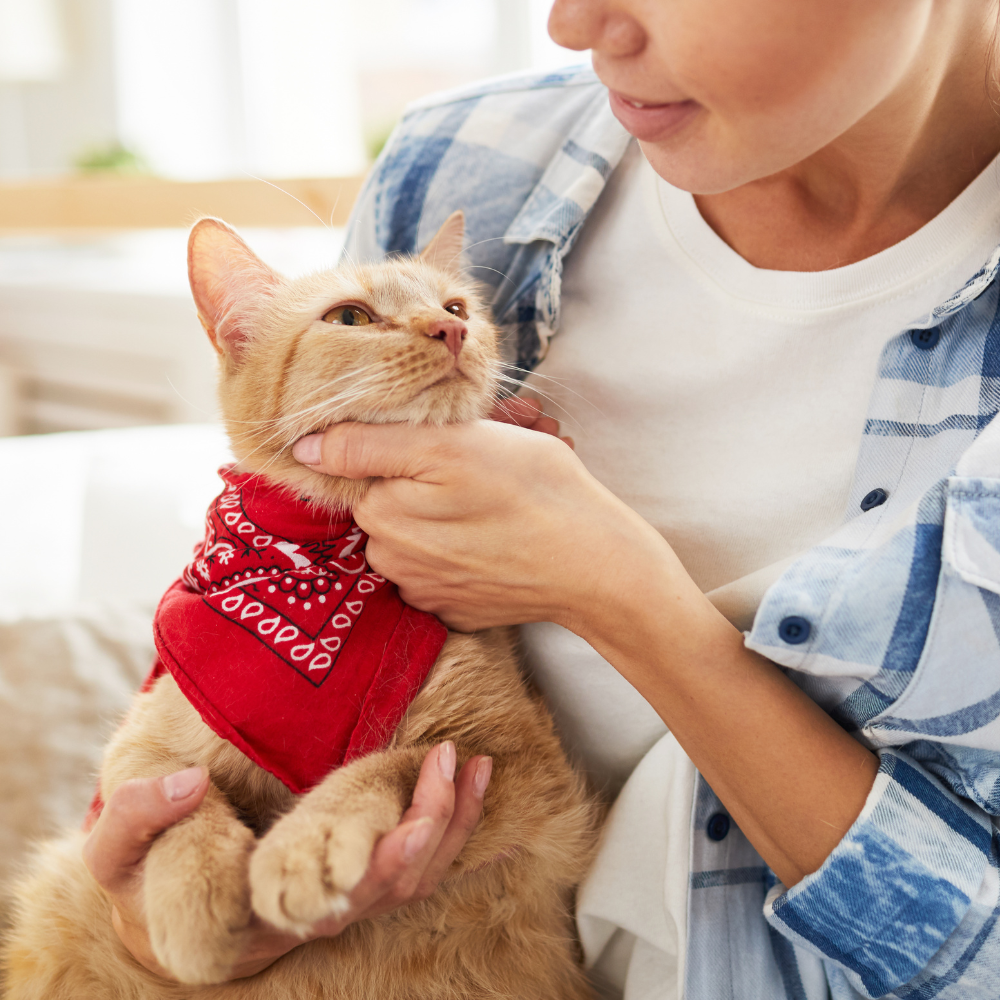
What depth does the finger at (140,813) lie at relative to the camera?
35.2 inches

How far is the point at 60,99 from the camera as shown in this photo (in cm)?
408

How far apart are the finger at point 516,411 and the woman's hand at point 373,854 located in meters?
0.51

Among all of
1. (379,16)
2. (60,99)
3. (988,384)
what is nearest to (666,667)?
(988,384)

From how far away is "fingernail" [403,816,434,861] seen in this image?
0.84 meters

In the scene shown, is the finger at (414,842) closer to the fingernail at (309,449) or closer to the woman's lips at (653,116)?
the fingernail at (309,449)

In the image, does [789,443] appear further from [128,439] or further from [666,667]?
[128,439]

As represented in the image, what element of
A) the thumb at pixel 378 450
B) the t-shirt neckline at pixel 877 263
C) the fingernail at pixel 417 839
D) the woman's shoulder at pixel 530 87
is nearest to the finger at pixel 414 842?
the fingernail at pixel 417 839

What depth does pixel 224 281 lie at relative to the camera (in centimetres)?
115

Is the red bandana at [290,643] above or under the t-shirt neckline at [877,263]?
under

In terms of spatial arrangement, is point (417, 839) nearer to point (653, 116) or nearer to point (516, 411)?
point (516, 411)

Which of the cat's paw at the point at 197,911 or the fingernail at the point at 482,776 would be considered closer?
the cat's paw at the point at 197,911

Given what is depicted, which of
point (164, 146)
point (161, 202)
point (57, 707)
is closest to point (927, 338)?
point (57, 707)

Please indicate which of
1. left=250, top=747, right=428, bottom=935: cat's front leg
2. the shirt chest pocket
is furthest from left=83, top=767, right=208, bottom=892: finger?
the shirt chest pocket

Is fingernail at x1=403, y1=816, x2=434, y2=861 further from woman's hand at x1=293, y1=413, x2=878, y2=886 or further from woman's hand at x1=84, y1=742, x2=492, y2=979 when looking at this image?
woman's hand at x1=293, y1=413, x2=878, y2=886
